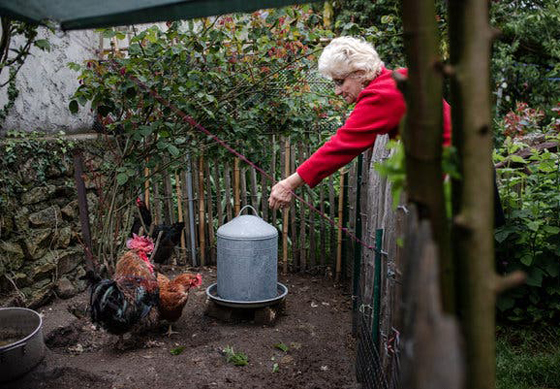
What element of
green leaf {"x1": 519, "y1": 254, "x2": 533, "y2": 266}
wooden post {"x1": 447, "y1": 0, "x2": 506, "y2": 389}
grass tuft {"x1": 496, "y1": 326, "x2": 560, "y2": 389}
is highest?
wooden post {"x1": 447, "y1": 0, "x2": 506, "y2": 389}

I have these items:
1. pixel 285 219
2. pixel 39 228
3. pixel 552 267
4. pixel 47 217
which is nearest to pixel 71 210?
pixel 47 217

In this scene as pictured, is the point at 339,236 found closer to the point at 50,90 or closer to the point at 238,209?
the point at 238,209

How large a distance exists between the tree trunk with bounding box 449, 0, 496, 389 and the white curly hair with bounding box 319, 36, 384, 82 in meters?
2.06

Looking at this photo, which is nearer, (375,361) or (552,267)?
(375,361)

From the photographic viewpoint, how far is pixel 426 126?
0.69 metres

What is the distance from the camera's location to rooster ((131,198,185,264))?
5.35 metres

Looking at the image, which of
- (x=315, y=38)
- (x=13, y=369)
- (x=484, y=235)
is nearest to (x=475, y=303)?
(x=484, y=235)

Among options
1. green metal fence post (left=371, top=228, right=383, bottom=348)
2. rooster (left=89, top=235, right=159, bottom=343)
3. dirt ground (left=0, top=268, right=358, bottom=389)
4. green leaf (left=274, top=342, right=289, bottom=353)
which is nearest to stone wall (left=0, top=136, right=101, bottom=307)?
dirt ground (left=0, top=268, right=358, bottom=389)

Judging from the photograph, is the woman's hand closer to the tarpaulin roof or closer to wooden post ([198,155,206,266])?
the tarpaulin roof

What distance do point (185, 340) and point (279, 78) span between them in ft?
8.70

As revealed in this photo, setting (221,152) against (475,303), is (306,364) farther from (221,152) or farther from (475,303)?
(475,303)

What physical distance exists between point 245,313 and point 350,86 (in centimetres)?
263

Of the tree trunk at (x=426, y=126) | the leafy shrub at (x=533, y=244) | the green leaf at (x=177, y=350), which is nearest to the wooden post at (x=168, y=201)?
the green leaf at (x=177, y=350)

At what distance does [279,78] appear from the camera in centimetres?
500
